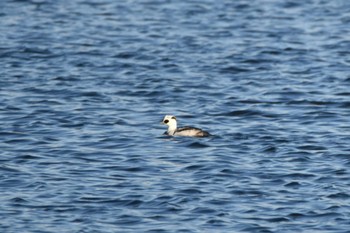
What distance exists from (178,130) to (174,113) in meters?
2.66

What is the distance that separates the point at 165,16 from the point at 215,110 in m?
13.6

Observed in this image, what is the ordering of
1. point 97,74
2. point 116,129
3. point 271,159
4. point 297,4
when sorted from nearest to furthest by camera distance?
1. point 271,159
2. point 116,129
3. point 97,74
4. point 297,4

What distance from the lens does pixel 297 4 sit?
43.6 m

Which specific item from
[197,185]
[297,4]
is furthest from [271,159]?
[297,4]

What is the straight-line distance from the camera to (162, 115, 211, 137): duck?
24609mm

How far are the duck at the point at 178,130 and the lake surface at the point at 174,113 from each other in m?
0.16

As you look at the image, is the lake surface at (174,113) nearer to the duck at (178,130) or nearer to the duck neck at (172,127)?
the duck at (178,130)

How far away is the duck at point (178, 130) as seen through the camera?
2461cm

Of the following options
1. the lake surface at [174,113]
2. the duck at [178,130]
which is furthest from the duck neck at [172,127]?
the lake surface at [174,113]

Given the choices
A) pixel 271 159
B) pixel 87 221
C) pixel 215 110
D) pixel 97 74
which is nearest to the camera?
pixel 87 221

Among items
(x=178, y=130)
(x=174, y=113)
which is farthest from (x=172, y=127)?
(x=174, y=113)

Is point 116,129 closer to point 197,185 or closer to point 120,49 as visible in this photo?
point 197,185

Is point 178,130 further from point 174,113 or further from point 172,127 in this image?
point 174,113

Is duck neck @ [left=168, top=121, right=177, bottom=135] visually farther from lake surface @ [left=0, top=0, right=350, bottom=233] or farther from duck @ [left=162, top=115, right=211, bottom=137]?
lake surface @ [left=0, top=0, right=350, bottom=233]
